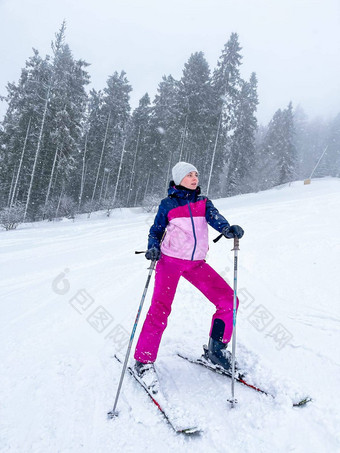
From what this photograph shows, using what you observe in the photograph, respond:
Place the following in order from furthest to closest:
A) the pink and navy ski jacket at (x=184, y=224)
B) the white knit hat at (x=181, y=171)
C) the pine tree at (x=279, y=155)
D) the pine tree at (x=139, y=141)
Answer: the pine tree at (x=279, y=155) → the pine tree at (x=139, y=141) → the white knit hat at (x=181, y=171) → the pink and navy ski jacket at (x=184, y=224)

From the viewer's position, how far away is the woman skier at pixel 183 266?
9.04 ft

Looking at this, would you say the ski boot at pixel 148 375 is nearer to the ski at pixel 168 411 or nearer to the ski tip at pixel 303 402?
the ski at pixel 168 411

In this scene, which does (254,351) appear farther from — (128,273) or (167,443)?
(128,273)

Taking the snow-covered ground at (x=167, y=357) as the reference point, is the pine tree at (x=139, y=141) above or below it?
Answer: above

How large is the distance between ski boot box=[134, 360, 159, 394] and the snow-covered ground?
10 cm

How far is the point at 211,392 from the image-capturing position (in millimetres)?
2609

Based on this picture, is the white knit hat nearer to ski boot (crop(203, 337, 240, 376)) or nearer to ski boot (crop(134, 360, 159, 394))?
ski boot (crop(203, 337, 240, 376))

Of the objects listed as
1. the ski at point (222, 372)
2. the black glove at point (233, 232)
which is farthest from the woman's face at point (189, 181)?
the ski at point (222, 372)

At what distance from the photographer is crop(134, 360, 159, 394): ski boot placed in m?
2.54

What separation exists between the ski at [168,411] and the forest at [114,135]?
15821 millimetres

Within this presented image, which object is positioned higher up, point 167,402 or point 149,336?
point 149,336

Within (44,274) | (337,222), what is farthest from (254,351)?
(337,222)

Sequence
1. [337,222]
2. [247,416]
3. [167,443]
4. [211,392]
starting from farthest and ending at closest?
1. [337,222]
2. [211,392]
3. [247,416]
4. [167,443]

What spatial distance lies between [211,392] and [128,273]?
3932 mm
